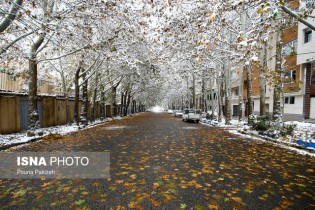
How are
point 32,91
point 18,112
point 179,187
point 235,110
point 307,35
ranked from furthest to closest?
1. point 235,110
2. point 307,35
3. point 18,112
4. point 32,91
5. point 179,187

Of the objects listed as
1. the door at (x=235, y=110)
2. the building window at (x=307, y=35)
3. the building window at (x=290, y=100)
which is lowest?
the door at (x=235, y=110)

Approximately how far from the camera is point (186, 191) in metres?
4.58

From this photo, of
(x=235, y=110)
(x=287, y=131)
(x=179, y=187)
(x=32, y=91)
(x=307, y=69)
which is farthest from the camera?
(x=235, y=110)

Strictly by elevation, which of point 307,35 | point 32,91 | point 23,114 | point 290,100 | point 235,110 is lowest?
point 235,110

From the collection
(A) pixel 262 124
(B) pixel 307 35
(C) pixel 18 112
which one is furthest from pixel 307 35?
(C) pixel 18 112

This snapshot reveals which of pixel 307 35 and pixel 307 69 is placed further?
pixel 307 69

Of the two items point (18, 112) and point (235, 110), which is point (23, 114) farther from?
point (235, 110)

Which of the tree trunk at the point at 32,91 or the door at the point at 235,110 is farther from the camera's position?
the door at the point at 235,110

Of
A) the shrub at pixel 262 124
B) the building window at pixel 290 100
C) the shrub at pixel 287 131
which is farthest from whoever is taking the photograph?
the building window at pixel 290 100

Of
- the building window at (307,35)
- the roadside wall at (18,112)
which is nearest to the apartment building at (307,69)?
the building window at (307,35)

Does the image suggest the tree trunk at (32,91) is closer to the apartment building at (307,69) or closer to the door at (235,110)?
the apartment building at (307,69)

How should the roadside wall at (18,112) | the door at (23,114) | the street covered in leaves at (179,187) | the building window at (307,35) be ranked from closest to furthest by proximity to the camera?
the street covered in leaves at (179,187), the roadside wall at (18,112), the door at (23,114), the building window at (307,35)

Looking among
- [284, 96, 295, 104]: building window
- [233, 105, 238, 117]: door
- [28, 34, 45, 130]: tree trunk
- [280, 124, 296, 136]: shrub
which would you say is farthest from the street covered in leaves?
[233, 105, 238, 117]: door

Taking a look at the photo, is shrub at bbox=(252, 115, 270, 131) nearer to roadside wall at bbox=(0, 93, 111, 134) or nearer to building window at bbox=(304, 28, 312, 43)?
building window at bbox=(304, 28, 312, 43)
